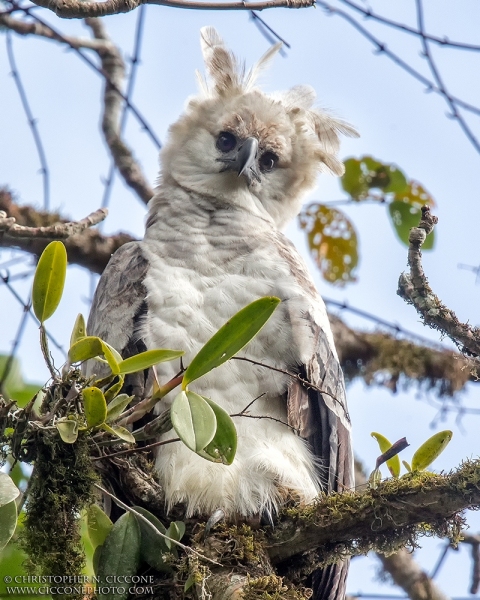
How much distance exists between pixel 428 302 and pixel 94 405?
1072 millimetres

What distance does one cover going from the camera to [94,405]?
7.47 feet

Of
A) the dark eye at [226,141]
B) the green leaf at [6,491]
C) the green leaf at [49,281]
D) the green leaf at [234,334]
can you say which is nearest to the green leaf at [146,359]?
the green leaf at [234,334]

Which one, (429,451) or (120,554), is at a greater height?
(429,451)

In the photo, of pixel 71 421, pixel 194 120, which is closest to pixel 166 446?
pixel 71 421

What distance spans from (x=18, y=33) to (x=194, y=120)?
1.40 meters

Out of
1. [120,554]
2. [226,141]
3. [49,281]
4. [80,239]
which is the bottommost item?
[120,554]

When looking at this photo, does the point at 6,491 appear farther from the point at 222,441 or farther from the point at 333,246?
the point at 333,246

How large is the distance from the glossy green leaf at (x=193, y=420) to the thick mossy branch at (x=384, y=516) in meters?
0.75

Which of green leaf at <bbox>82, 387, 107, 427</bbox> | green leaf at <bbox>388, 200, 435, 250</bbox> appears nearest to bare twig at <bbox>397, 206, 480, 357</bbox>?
green leaf at <bbox>82, 387, 107, 427</bbox>

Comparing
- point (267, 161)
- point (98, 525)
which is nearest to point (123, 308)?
point (98, 525)

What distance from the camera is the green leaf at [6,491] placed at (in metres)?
2.14

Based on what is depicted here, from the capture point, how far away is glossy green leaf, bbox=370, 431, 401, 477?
2.71 m

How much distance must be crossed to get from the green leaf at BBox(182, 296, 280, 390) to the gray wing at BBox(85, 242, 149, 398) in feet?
3.46

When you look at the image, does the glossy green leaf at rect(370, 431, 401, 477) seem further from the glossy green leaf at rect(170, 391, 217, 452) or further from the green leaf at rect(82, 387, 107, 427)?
the green leaf at rect(82, 387, 107, 427)
